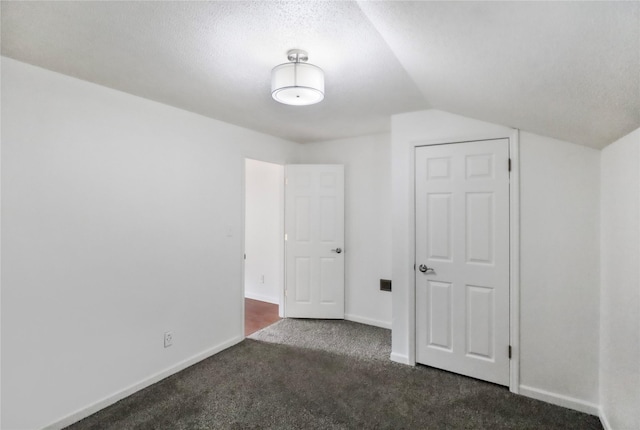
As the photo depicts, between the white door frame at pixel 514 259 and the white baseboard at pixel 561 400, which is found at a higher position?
the white door frame at pixel 514 259

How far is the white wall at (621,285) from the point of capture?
1604mm

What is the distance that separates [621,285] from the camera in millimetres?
1779

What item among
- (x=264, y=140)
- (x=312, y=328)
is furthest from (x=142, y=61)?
(x=312, y=328)

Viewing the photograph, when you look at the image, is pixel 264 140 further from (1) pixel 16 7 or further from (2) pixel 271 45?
(1) pixel 16 7

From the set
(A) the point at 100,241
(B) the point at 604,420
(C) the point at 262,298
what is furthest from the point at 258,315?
(B) the point at 604,420

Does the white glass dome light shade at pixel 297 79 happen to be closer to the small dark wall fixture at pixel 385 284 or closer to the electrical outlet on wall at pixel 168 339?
the electrical outlet on wall at pixel 168 339

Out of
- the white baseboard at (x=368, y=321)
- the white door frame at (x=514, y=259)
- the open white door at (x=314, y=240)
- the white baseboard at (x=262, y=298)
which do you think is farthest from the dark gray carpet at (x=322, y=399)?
the white baseboard at (x=262, y=298)

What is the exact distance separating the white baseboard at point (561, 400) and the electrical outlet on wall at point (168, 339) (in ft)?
9.17

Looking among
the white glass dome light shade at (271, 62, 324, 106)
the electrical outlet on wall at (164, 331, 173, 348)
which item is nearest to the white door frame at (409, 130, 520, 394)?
the white glass dome light shade at (271, 62, 324, 106)

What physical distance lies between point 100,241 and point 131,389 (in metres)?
1.14

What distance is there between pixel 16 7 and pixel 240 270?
2483 millimetres

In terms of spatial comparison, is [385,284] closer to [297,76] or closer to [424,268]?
[424,268]

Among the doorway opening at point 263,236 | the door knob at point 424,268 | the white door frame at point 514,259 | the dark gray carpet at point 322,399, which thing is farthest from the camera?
the doorway opening at point 263,236

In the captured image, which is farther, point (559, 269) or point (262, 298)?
point (262, 298)
